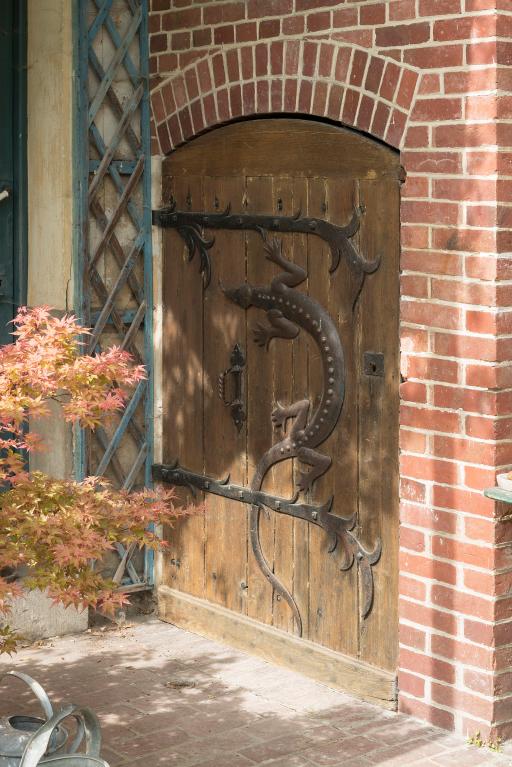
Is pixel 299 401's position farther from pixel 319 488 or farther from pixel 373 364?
pixel 373 364

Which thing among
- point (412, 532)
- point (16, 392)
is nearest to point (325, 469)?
point (412, 532)

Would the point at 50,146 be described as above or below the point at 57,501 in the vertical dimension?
above

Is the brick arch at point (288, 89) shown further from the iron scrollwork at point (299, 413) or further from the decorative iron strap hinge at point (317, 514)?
the decorative iron strap hinge at point (317, 514)

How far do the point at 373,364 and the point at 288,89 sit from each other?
123cm

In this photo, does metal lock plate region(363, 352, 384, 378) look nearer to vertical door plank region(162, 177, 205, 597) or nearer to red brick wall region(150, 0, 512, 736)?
red brick wall region(150, 0, 512, 736)

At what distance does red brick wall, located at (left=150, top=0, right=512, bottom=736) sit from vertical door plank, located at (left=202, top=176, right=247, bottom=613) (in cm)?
82

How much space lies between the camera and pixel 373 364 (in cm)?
532

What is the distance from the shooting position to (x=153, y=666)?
591 cm

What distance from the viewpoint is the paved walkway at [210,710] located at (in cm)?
493

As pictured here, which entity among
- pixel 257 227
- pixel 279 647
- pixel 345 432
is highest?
pixel 257 227

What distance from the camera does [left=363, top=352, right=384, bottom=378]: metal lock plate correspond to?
529 centimetres

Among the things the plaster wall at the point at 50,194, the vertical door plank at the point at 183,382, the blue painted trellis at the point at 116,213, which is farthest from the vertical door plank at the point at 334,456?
the plaster wall at the point at 50,194

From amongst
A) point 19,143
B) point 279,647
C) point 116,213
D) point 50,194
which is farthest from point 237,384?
point 19,143

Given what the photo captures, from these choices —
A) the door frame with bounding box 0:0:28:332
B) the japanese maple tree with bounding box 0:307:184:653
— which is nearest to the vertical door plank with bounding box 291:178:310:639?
the japanese maple tree with bounding box 0:307:184:653
